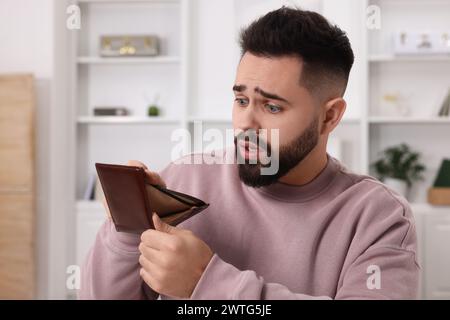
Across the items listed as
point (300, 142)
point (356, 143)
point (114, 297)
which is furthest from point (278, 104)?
point (356, 143)

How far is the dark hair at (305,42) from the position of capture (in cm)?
66

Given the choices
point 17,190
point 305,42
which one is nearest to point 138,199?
point 305,42

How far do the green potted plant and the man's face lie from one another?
6.26 feet

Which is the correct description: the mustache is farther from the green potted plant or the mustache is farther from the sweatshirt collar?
the green potted plant

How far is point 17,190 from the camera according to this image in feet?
7.87

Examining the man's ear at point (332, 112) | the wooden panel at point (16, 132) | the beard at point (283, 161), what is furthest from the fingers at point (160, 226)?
the wooden panel at point (16, 132)

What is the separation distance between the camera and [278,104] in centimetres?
67

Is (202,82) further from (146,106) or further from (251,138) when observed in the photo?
(251,138)

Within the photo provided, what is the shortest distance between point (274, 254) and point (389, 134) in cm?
208

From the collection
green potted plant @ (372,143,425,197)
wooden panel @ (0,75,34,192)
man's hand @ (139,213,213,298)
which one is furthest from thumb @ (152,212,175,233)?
green potted plant @ (372,143,425,197)

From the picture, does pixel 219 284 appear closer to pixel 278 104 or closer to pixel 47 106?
pixel 278 104

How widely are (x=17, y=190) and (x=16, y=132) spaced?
26 cm

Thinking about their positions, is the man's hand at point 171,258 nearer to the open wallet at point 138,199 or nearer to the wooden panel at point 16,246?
the open wallet at point 138,199
